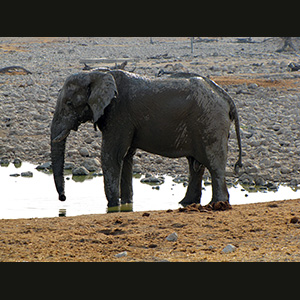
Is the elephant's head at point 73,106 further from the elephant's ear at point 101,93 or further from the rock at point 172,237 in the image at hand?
the rock at point 172,237

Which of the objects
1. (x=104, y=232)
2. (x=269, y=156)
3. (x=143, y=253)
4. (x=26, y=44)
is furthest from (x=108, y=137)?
(x=26, y=44)

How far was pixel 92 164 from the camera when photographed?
1542 centimetres

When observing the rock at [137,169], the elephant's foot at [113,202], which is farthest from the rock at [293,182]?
the elephant's foot at [113,202]

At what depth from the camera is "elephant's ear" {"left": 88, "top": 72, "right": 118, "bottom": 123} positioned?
1148 centimetres

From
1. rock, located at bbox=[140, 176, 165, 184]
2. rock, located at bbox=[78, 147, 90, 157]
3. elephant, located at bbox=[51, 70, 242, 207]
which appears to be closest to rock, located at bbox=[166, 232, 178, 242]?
elephant, located at bbox=[51, 70, 242, 207]

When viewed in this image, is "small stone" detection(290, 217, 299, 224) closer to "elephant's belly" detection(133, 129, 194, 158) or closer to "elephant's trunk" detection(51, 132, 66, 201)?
"elephant's belly" detection(133, 129, 194, 158)

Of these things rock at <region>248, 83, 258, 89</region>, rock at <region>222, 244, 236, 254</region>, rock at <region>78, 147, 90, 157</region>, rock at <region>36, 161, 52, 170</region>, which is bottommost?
rock at <region>36, 161, 52, 170</region>

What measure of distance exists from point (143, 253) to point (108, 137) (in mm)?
4072

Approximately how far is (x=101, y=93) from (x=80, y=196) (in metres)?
2.37

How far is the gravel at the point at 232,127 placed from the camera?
1534 cm

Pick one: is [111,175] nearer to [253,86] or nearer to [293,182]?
[293,182]

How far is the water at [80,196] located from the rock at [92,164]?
462mm

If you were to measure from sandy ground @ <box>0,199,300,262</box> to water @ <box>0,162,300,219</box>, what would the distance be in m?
1.73

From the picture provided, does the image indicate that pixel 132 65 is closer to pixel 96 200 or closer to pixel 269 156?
pixel 269 156
